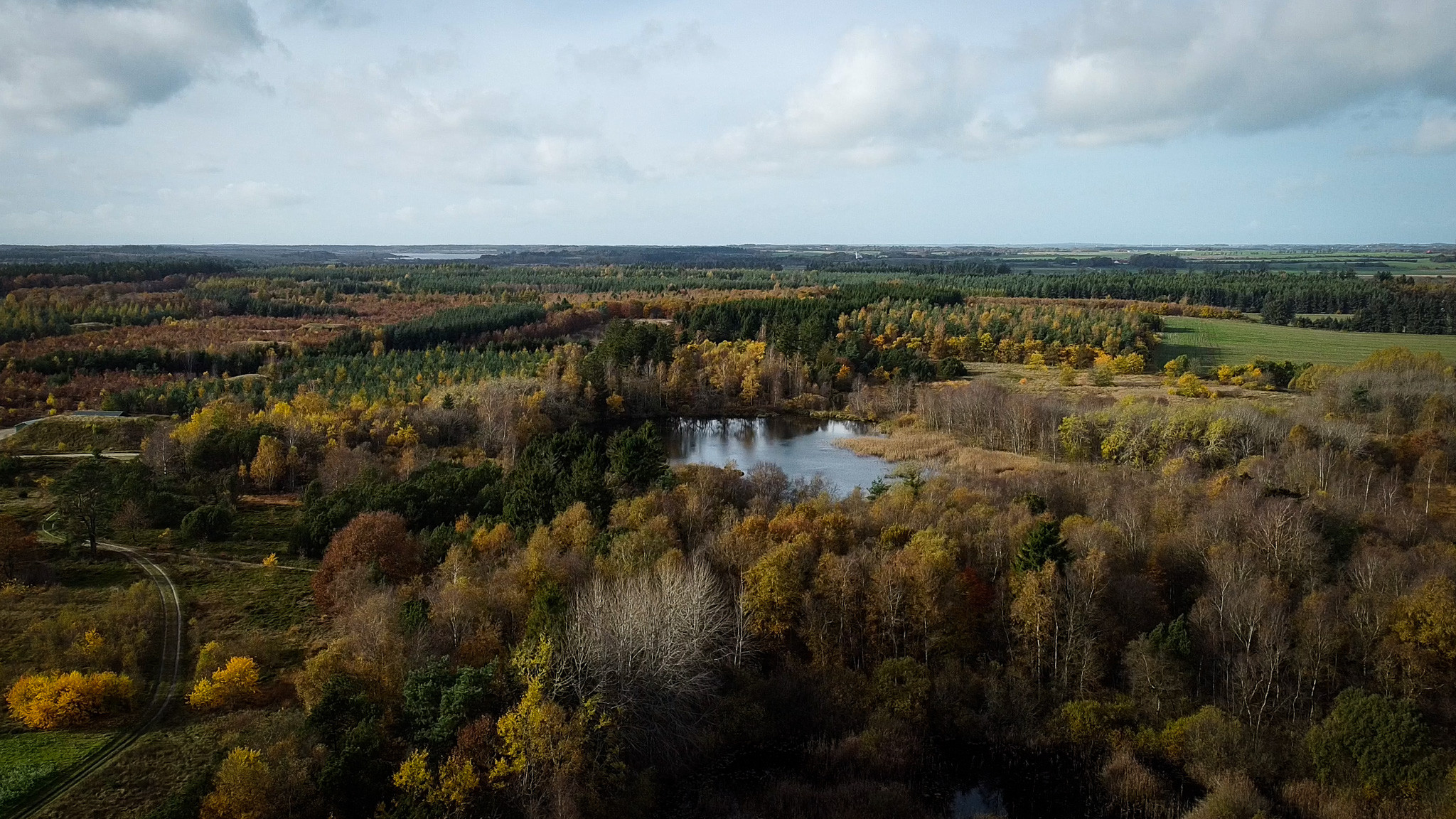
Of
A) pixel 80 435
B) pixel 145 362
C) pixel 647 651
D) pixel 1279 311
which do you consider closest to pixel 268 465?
pixel 80 435

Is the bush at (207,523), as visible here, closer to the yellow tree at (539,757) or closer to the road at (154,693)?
the road at (154,693)

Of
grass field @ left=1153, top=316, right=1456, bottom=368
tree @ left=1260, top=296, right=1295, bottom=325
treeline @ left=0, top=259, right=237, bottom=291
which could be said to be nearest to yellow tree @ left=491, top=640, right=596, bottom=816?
grass field @ left=1153, top=316, right=1456, bottom=368

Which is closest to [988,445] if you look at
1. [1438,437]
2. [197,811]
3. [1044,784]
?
[1438,437]

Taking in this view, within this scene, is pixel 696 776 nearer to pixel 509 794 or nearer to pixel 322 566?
pixel 509 794

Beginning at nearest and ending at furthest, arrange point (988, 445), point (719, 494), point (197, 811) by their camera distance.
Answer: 1. point (197, 811)
2. point (719, 494)
3. point (988, 445)

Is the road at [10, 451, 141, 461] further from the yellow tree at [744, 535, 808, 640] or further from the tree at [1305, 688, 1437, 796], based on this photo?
the tree at [1305, 688, 1437, 796]

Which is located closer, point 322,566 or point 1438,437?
point 322,566
